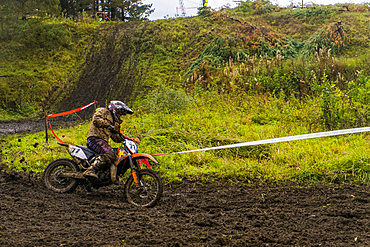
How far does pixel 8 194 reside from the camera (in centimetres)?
590

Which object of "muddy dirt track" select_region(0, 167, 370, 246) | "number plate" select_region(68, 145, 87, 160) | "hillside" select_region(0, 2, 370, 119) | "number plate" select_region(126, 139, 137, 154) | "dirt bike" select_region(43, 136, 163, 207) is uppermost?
"hillside" select_region(0, 2, 370, 119)

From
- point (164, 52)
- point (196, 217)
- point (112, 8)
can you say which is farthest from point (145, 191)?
point (112, 8)

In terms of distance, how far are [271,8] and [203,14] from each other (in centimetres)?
499

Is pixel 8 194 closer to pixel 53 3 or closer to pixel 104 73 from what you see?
pixel 104 73

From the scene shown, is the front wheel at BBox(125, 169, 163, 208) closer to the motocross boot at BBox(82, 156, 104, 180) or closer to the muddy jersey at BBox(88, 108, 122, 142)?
the motocross boot at BBox(82, 156, 104, 180)

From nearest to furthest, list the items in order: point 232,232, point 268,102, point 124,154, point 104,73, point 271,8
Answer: point 232,232, point 124,154, point 268,102, point 104,73, point 271,8

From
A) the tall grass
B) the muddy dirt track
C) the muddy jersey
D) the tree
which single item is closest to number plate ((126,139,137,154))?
the muddy jersey

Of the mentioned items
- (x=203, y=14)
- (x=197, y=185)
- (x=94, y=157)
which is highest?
(x=203, y=14)

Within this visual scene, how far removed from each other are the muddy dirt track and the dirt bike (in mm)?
202

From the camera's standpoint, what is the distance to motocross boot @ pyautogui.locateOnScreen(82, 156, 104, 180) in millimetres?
5715

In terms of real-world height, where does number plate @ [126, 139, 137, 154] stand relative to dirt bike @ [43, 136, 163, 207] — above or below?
above

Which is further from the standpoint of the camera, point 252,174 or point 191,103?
point 191,103

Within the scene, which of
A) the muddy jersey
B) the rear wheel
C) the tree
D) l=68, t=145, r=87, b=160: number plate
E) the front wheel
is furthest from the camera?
the tree

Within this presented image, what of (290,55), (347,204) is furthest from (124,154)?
(290,55)
